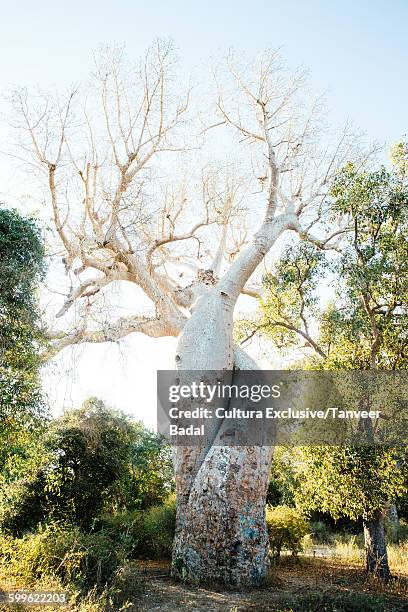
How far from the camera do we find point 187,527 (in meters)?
6.48

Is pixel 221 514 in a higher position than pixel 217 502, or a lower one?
lower

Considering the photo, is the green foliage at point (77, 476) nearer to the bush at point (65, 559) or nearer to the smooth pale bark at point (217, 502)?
the bush at point (65, 559)

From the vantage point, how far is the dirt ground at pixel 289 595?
16.0ft

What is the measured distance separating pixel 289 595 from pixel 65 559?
266 centimetres

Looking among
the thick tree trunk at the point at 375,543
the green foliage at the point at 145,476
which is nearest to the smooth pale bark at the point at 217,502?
the thick tree trunk at the point at 375,543

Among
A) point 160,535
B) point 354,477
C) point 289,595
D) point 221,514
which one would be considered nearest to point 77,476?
point 160,535

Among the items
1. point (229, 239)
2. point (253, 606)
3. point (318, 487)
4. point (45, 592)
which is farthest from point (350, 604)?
point (229, 239)

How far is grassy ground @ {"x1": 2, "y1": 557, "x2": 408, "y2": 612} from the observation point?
15.8ft

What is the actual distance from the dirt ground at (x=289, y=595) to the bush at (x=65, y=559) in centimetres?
53

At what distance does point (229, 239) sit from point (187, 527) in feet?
23.3

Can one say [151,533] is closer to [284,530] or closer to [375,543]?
[284,530]

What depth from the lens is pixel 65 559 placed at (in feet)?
17.8

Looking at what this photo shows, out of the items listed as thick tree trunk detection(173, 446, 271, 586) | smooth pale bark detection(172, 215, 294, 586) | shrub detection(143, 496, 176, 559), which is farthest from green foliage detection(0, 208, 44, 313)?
shrub detection(143, 496, 176, 559)

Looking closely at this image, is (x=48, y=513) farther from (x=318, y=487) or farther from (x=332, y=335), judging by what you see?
(x=332, y=335)
